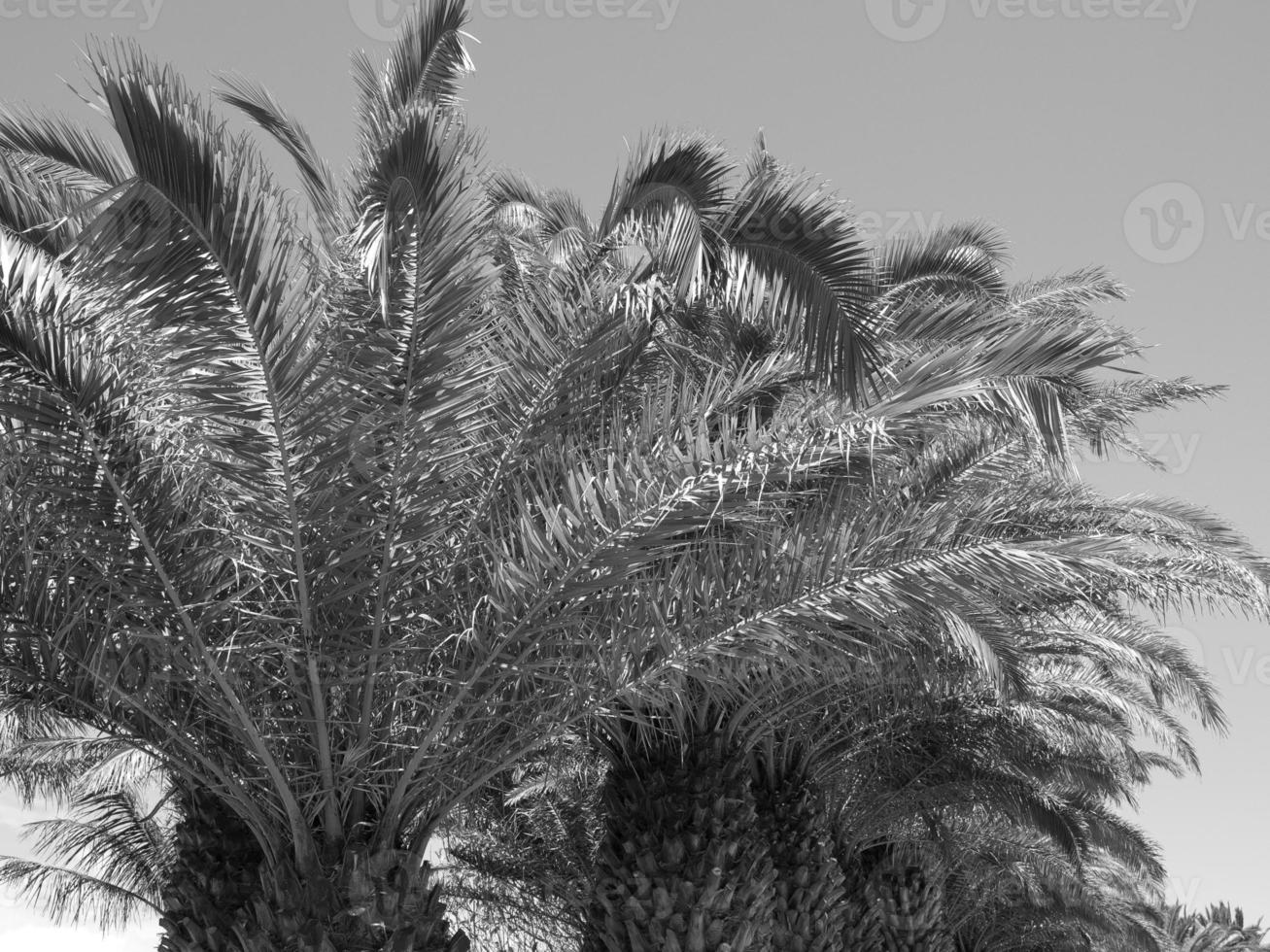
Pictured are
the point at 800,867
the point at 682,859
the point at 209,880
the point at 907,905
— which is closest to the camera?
the point at 209,880

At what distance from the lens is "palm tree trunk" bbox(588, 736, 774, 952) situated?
868 centimetres

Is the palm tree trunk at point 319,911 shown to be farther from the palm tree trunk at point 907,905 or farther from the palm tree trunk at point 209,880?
the palm tree trunk at point 907,905

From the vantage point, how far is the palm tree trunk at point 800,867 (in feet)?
33.6

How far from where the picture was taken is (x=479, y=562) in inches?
282

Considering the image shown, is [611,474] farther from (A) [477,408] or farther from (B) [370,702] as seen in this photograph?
(B) [370,702]

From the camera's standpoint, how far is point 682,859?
351 inches

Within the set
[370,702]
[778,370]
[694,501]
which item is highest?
[778,370]

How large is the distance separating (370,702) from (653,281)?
2866mm

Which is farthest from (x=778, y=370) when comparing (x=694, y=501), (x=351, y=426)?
(x=351, y=426)

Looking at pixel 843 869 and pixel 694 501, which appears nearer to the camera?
pixel 694 501

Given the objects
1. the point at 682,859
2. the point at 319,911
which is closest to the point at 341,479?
the point at 319,911

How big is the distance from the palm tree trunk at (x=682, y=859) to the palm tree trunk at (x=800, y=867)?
2.66ft

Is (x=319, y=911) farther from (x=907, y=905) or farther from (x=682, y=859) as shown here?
(x=907, y=905)

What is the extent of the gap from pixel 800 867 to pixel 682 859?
Result: 1898 mm
